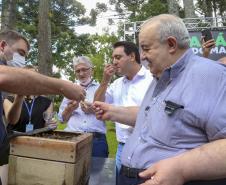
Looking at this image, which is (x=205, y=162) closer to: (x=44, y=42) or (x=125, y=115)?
(x=125, y=115)

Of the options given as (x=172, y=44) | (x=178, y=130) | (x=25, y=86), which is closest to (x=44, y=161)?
(x=25, y=86)

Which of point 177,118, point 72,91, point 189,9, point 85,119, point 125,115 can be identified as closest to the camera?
point 177,118

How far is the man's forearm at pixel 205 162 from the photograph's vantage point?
62.3 inches

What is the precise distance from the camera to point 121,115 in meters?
2.76

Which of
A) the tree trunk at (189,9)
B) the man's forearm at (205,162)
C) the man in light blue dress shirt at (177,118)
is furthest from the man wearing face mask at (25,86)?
the tree trunk at (189,9)

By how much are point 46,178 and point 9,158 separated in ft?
0.87

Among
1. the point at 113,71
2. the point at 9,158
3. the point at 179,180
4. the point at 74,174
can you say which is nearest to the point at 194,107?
the point at 179,180

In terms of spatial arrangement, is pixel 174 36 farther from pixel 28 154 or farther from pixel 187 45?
pixel 28 154

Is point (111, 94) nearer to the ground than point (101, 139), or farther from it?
farther from it

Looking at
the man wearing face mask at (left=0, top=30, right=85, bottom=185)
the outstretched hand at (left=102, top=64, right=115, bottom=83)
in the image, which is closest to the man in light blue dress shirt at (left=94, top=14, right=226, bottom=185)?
the man wearing face mask at (left=0, top=30, right=85, bottom=185)

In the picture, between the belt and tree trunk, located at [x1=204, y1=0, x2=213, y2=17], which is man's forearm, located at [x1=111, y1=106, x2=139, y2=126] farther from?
tree trunk, located at [x1=204, y1=0, x2=213, y2=17]

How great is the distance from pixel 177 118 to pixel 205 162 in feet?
0.91

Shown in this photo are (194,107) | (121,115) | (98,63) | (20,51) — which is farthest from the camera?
(98,63)

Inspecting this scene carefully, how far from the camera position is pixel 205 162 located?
158 centimetres
